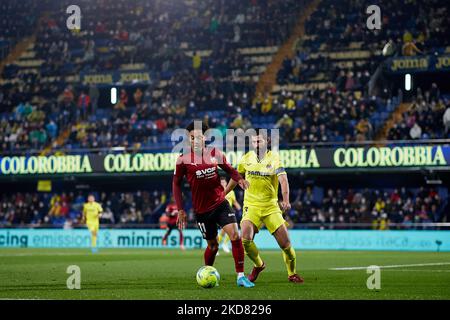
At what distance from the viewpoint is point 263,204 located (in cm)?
1689

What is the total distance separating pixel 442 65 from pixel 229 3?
15.2m

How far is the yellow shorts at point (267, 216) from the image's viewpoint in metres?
16.8

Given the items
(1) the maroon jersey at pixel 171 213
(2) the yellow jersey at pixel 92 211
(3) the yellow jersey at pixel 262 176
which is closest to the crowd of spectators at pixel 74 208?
(1) the maroon jersey at pixel 171 213

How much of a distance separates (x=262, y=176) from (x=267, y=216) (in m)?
0.72

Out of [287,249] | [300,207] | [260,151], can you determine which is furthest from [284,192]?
[300,207]

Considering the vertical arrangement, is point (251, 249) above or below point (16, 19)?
below

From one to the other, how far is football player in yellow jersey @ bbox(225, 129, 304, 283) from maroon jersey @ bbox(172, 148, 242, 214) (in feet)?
3.94

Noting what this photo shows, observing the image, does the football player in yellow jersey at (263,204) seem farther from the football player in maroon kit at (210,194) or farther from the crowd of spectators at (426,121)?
the crowd of spectators at (426,121)

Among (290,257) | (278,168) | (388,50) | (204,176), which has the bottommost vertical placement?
(290,257)

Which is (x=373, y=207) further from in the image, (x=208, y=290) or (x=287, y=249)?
(x=208, y=290)

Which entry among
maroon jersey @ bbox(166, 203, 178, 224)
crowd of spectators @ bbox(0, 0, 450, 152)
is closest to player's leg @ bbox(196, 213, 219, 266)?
maroon jersey @ bbox(166, 203, 178, 224)

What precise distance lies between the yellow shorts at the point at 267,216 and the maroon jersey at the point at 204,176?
1.37 meters

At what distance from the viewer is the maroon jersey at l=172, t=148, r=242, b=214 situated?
15461mm

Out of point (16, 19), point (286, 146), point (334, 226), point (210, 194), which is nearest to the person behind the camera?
point (210, 194)
